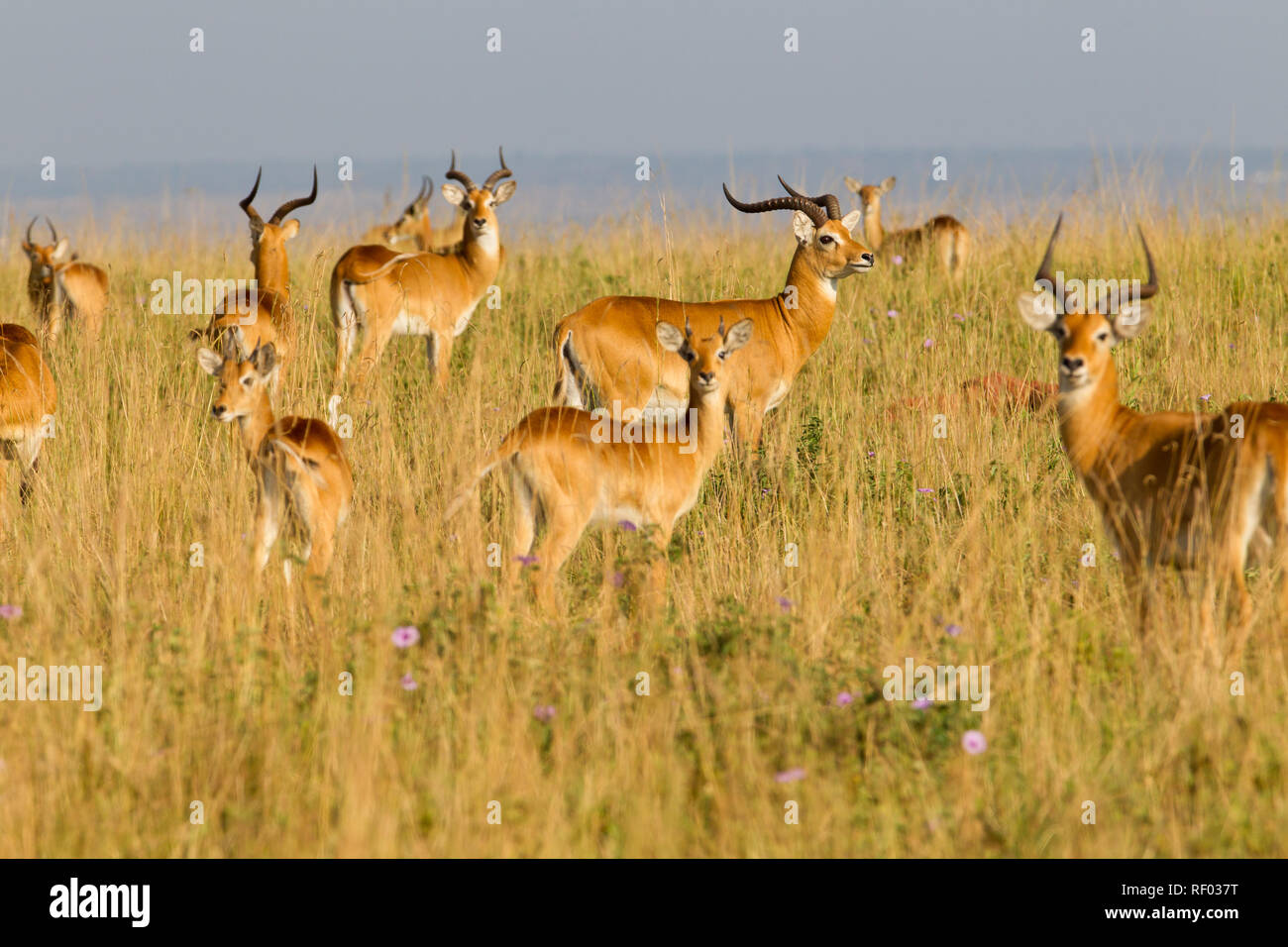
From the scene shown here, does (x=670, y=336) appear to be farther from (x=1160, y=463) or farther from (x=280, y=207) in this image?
(x=280, y=207)

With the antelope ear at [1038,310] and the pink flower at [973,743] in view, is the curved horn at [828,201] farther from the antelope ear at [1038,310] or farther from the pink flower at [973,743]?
the pink flower at [973,743]

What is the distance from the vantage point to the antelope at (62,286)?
11336 mm

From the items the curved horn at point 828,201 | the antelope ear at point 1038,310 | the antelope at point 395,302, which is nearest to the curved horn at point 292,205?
the antelope at point 395,302

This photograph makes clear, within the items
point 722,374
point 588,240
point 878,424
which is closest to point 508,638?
point 722,374

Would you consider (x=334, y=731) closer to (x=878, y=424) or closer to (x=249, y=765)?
(x=249, y=765)

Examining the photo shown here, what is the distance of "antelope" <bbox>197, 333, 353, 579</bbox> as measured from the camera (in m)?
5.74

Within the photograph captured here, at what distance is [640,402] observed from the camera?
8.51m

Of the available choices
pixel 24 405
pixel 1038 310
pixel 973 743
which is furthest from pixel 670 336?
pixel 24 405

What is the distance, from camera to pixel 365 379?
8.80 metres

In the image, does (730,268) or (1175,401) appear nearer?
(1175,401)

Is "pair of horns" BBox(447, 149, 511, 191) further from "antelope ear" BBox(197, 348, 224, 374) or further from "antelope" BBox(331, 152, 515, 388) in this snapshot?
"antelope ear" BBox(197, 348, 224, 374)

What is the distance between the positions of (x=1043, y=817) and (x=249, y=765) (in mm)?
2317

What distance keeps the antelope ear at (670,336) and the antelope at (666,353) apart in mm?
1267

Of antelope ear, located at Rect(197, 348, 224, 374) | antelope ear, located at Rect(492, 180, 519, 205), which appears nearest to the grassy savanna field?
antelope ear, located at Rect(197, 348, 224, 374)
